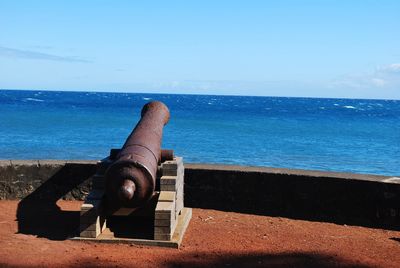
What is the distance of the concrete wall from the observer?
275 inches

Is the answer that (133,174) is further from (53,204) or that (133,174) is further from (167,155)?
(53,204)

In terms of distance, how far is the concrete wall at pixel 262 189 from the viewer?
22.9ft

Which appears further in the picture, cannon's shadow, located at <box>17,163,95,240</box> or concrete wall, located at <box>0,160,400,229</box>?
concrete wall, located at <box>0,160,400,229</box>

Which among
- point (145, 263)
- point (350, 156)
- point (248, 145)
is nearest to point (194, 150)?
point (248, 145)

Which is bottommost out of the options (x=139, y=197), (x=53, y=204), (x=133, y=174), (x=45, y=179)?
(x=53, y=204)

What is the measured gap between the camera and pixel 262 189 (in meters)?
7.49

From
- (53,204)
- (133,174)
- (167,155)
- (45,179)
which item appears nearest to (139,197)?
(133,174)

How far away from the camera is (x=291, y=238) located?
641 cm

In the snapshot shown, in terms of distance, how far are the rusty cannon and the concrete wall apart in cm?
86

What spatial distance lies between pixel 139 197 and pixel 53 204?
226 centimetres

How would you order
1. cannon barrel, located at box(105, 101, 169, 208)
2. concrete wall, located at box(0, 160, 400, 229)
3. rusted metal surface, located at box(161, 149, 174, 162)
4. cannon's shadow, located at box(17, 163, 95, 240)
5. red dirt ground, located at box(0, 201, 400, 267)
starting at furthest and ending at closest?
concrete wall, located at box(0, 160, 400, 229) < rusted metal surface, located at box(161, 149, 174, 162) < cannon's shadow, located at box(17, 163, 95, 240) < cannon barrel, located at box(105, 101, 169, 208) < red dirt ground, located at box(0, 201, 400, 267)

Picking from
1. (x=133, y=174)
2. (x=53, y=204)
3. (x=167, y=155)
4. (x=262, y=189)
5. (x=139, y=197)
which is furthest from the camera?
(x=53, y=204)

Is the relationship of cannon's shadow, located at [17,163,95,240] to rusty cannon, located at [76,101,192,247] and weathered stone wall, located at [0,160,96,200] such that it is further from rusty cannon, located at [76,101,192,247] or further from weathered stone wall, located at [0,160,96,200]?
rusty cannon, located at [76,101,192,247]

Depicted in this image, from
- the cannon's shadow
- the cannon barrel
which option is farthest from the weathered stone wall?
the cannon barrel
